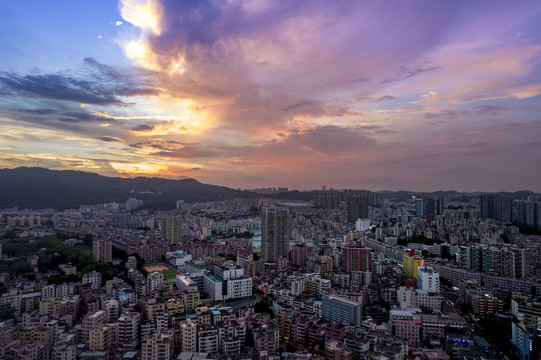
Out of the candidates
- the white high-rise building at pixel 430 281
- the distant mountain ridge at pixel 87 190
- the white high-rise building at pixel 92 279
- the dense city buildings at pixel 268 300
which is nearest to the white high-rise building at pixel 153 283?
the dense city buildings at pixel 268 300

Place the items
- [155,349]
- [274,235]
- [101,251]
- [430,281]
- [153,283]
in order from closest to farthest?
1. [155,349]
2. [153,283]
3. [430,281]
4. [101,251]
5. [274,235]

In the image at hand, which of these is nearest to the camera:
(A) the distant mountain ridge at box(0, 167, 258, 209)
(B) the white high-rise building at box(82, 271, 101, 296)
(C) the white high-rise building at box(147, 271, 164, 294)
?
(C) the white high-rise building at box(147, 271, 164, 294)

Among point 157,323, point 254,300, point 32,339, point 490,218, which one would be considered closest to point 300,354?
point 157,323

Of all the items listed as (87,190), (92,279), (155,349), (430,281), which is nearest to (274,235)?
(430,281)

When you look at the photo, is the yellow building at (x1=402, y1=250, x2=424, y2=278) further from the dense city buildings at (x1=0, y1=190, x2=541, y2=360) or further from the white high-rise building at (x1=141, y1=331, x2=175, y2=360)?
the white high-rise building at (x1=141, y1=331, x2=175, y2=360)

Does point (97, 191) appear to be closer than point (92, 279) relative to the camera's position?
No

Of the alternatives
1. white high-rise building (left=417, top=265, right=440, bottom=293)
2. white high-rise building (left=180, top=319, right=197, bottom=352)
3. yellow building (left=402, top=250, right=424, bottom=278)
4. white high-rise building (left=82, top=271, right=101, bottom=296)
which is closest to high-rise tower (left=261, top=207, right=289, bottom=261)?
yellow building (left=402, top=250, right=424, bottom=278)

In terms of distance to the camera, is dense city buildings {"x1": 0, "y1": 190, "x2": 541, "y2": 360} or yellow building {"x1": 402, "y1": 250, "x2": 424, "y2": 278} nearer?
dense city buildings {"x1": 0, "y1": 190, "x2": 541, "y2": 360}

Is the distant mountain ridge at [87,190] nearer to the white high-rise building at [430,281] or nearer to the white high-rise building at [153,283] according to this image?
the white high-rise building at [153,283]

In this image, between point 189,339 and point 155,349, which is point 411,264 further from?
point 155,349
